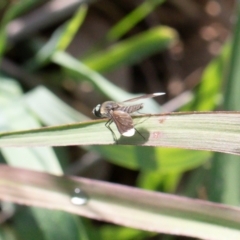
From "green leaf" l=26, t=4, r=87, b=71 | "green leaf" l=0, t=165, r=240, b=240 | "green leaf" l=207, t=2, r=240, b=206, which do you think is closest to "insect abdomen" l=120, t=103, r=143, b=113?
"green leaf" l=0, t=165, r=240, b=240

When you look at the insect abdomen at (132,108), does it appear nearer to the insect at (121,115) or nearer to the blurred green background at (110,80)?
the insect at (121,115)

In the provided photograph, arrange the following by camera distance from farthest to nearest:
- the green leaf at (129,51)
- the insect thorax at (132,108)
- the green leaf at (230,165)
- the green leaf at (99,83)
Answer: the green leaf at (129,51) < the green leaf at (99,83) < the green leaf at (230,165) < the insect thorax at (132,108)

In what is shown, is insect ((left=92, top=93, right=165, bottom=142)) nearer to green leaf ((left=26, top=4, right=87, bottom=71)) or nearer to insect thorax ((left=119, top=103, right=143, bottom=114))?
insect thorax ((left=119, top=103, right=143, bottom=114))

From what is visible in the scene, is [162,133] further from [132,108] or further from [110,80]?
[110,80]

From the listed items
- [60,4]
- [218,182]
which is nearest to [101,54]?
[60,4]

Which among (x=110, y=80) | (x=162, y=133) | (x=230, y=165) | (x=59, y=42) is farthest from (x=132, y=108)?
(x=110, y=80)

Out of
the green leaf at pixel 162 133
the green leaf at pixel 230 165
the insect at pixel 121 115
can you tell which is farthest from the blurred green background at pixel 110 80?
the green leaf at pixel 162 133

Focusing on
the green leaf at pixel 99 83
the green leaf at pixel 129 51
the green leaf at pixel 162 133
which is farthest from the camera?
the green leaf at pixel 129 51
